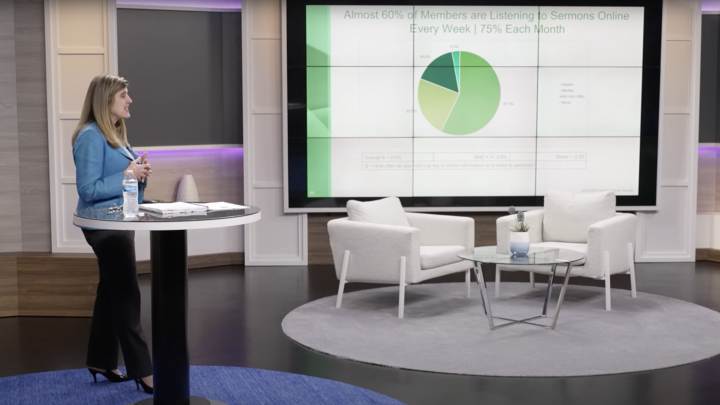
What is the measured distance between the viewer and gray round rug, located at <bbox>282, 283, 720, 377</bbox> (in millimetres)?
5074

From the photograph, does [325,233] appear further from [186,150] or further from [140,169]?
[140,169]

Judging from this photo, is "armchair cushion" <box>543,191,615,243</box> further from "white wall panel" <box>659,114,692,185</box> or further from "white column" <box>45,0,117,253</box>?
"white column" <box>45,0,117,253</box>

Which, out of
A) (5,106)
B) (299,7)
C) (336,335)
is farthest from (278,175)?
(336,335)

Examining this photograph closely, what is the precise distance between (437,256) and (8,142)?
3.64 meters

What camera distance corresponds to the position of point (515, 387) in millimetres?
4621

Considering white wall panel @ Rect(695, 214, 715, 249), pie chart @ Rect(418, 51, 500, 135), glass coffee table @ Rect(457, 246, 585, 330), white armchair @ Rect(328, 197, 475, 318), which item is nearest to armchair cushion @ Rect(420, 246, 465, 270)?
white armchair @ Rect(328, 197, 475, 318)

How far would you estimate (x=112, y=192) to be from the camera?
164 inches

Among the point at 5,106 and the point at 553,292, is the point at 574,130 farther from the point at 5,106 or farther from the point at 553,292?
the point at 5,106

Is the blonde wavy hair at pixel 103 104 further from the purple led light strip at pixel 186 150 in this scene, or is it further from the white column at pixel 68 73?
the purple led light strip at pixel 186 150

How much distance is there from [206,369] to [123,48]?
14.0ft

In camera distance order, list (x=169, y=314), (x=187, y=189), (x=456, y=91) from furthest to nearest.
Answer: (x=456, y=91) < (x=187, y=189) < (x=169, y=314)

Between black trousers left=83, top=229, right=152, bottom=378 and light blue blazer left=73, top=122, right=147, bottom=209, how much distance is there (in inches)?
6.5

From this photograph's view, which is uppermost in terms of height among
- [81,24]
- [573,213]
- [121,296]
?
[81,24]

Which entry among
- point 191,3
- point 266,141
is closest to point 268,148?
point 266,141
